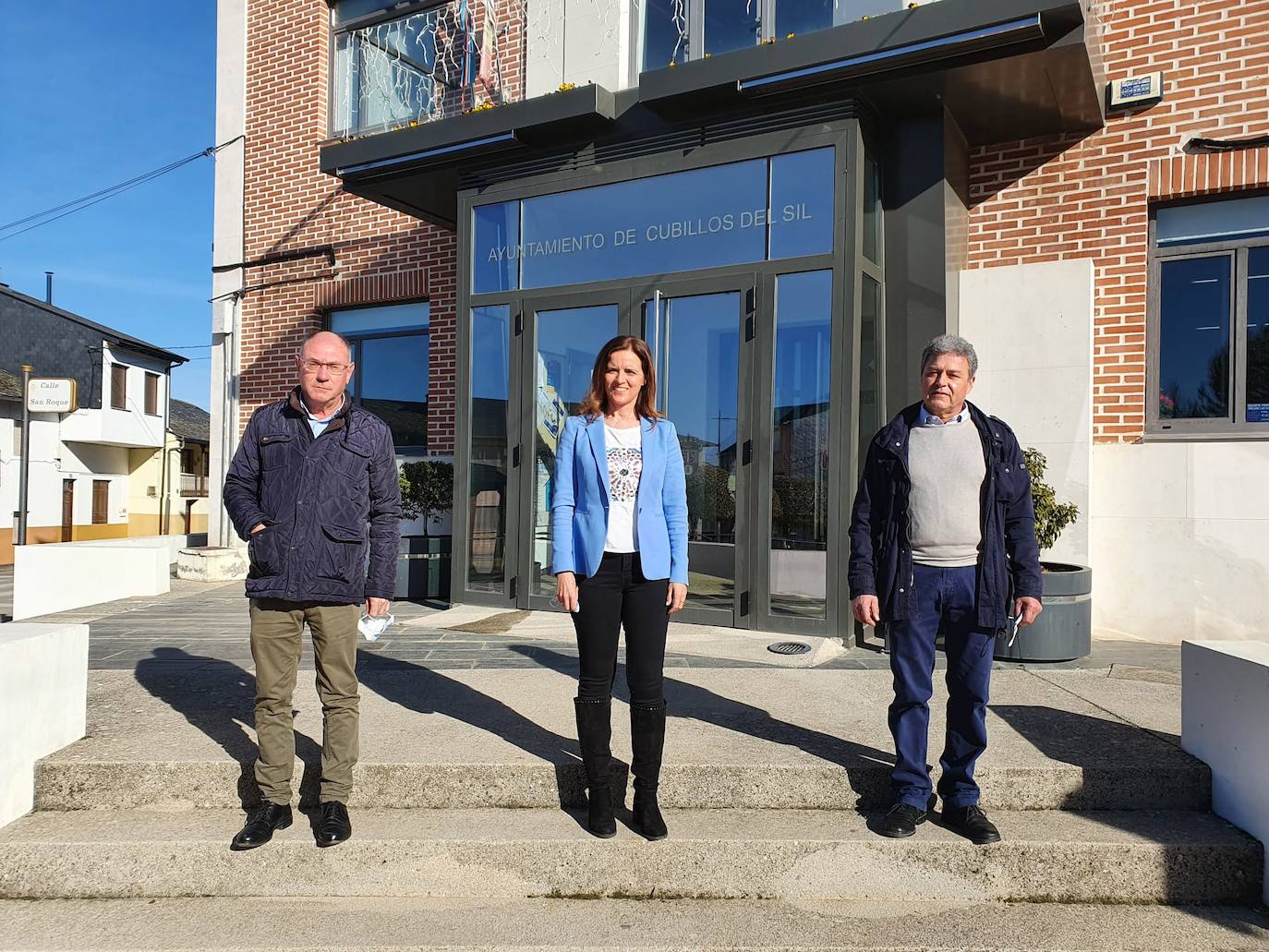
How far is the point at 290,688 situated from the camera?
332cm

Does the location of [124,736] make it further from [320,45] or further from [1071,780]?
[320,45]

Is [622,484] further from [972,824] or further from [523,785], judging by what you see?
[972,824]

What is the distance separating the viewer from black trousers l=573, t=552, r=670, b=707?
3.22m

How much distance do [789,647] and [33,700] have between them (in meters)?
4.11

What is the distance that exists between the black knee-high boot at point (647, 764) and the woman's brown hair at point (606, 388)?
1.10 meters

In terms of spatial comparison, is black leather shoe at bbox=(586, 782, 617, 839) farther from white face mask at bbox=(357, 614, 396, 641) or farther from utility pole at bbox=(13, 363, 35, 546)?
utility pole at bbox=(13, 363, 35, 546)

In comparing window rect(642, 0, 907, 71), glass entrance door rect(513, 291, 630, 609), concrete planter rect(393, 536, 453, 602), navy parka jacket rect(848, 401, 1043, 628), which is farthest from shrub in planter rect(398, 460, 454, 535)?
navy parka jacket rect(848, 401, 1043, 628)

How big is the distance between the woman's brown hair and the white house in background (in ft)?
101

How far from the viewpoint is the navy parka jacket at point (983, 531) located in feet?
10.6

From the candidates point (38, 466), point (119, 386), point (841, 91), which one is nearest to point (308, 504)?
point (841, 91)

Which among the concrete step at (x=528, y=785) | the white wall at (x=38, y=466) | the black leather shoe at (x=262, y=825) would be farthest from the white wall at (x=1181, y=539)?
the white wall at (x=38, y=466)

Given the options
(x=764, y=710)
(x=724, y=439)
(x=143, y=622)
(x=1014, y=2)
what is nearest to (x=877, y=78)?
(x=1014, y=2)

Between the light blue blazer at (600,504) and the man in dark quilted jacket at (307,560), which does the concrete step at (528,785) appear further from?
the light blue blazer at (600,504)

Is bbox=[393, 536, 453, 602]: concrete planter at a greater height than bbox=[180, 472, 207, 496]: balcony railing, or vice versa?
bbox=[180, 472, 207, 496]: balcony railing
